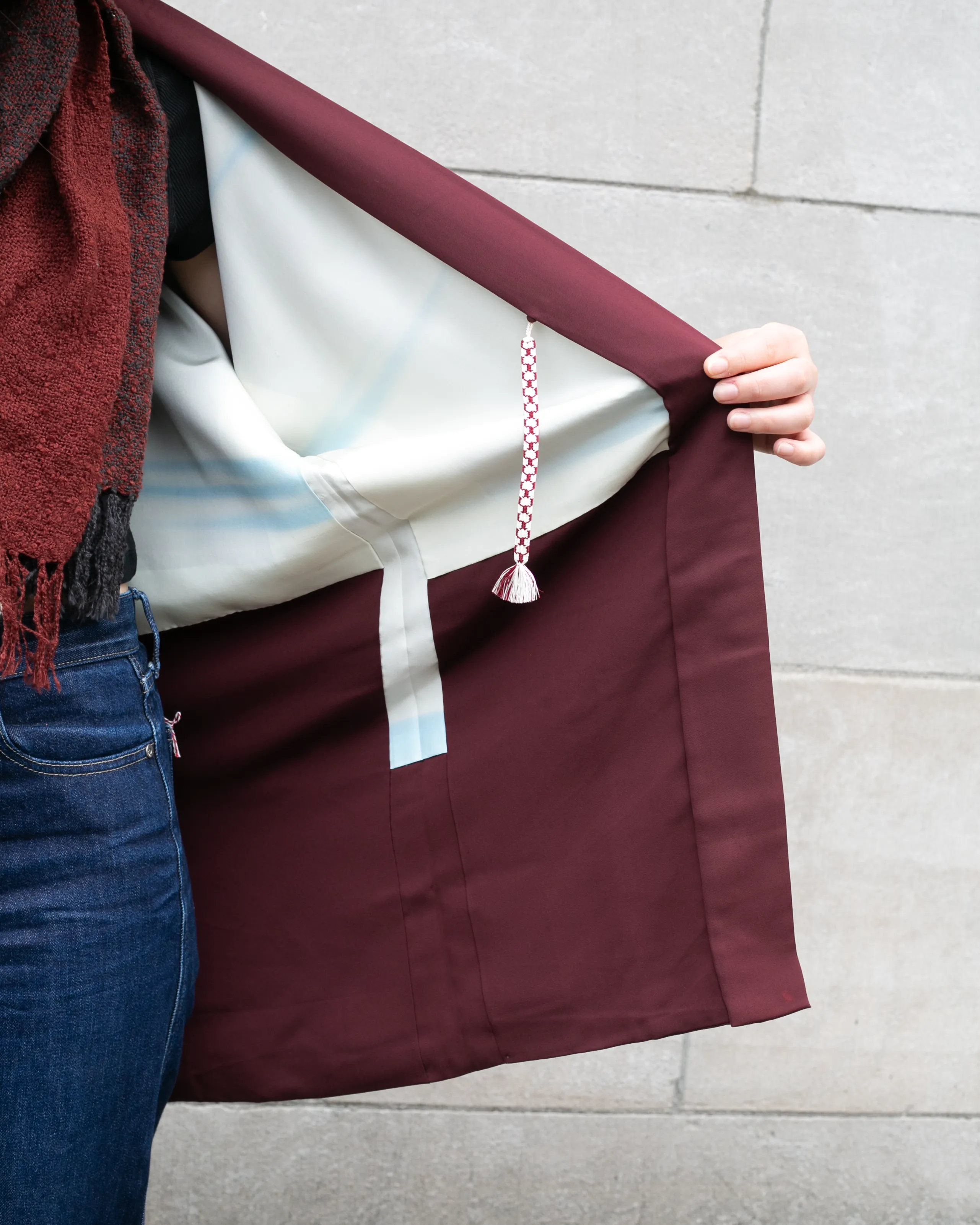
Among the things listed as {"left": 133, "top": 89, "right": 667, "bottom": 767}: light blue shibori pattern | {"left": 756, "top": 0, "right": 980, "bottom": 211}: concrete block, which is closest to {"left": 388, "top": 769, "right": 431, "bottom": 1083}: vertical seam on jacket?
{"left": 133, "top": 89, "right": 667, "bottom": 767}: light blue shibori pattern

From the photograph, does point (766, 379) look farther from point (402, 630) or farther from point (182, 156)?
point (182, 156)

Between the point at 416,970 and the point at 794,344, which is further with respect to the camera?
the point at 416,970

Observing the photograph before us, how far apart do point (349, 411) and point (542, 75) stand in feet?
2.62

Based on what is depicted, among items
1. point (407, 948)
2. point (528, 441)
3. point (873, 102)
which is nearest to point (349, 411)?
point (528, 441)

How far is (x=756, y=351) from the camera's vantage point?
0.80 m

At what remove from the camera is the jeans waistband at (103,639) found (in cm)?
72

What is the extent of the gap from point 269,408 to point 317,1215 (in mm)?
1422

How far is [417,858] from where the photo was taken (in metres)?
0.97

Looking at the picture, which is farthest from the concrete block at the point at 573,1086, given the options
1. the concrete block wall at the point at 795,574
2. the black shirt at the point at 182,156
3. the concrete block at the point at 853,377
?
the black shirt at the point at 182,156

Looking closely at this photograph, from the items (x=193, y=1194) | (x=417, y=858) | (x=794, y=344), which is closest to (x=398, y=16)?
(x=794, y=344)

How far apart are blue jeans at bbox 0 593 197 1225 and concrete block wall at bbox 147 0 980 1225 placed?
100 centimetres

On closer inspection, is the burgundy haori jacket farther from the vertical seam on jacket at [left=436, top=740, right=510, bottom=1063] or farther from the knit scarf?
the knit scarf

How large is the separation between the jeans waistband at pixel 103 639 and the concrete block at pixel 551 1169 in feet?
3.93

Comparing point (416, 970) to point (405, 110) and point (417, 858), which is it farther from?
point (405, 110)
